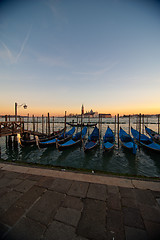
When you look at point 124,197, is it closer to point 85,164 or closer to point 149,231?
point 149,231

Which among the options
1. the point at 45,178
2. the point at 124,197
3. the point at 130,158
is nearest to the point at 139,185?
the point at 124,197

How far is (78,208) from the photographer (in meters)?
2.82

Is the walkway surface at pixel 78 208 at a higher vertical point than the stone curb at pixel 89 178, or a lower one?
higher

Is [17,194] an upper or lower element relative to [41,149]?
upper

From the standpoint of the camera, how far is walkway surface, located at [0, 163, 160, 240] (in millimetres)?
2199

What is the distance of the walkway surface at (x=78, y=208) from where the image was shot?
220 cm

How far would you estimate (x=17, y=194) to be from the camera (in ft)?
11.1

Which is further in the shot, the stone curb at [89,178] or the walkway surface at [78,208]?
the stone curb at [89,178]

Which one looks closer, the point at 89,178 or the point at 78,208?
the point at 78,208

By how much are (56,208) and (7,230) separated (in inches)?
43.3

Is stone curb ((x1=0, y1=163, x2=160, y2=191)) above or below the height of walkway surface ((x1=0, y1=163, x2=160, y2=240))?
below

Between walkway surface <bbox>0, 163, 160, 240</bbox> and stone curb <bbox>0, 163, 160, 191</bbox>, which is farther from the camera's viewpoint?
stone curb <bbox>0, 163, 160, 191</bbox>

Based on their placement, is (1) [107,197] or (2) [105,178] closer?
(1) [107,197]

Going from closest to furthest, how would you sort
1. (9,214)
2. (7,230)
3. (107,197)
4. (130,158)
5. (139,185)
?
(7,230) < (9,214) < (107,197) < (139,185) < (130,158)
